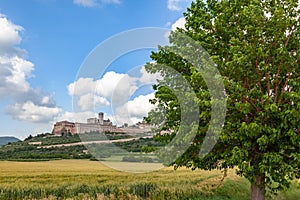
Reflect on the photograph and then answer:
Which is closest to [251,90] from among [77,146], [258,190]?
[258,190]

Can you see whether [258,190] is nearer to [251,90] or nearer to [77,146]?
[251,90]

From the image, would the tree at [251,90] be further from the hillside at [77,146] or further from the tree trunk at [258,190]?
the hillside at [77,146]

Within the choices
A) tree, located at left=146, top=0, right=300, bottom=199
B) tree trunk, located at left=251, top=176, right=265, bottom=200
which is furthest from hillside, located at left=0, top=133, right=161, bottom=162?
tree trunk, located at left=251, top=176, right=265, bottom=200

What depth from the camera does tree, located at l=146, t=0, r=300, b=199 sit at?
1534 centimetres

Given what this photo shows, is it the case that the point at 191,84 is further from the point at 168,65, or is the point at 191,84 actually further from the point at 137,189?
the point at 137,189

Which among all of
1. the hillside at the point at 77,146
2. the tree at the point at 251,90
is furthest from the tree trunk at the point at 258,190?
the hillside at the point at 77,146

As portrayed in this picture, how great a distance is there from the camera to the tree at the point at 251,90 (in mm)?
15344

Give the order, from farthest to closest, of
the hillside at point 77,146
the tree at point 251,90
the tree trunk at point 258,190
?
the hillside at point 77,146
the tree trunk at point 258,190
the tree at point 251,90

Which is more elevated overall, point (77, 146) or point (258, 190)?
point (77, 146)

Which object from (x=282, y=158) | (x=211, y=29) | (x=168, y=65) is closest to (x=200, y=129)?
(x=282, y=158)

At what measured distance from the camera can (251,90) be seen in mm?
15797

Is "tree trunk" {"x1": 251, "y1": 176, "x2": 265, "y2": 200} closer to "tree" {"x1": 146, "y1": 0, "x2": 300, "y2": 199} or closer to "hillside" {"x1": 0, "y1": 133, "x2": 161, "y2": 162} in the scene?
"tree" {"x1": 146, "y1": 0, "x2": 300, "y2": 199}

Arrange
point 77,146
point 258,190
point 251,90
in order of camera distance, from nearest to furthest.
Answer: point 251,90
point 258,190
point 77,146

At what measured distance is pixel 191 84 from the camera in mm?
17578
